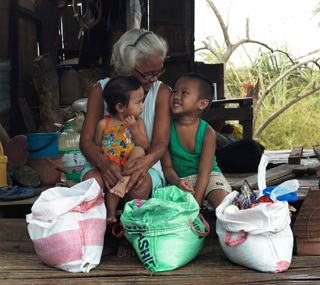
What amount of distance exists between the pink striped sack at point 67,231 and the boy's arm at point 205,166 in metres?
0.71

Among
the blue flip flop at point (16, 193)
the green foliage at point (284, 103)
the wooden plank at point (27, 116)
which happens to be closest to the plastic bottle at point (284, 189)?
the blue flip flop at point (16, 193)

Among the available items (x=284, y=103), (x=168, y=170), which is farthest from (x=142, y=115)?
(x=284, y=103)

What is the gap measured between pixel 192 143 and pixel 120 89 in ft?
2.08

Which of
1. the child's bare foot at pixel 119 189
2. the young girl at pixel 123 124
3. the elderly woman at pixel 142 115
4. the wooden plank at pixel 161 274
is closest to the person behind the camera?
the wooden plank at pixel 161 274

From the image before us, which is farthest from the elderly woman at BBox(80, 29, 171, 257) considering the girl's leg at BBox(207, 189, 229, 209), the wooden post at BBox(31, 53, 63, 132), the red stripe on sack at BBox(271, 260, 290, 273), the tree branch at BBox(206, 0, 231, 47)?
the tree branch at BBox(206, 0, 231, 47)

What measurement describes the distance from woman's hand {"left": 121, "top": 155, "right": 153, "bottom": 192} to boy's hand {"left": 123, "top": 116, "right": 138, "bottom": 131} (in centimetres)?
23

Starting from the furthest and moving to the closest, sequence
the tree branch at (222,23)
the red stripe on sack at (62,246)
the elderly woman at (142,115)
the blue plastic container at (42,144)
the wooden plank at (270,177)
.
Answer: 1. the tree branch at (222,23)
2. the blue plastic container at (42,144)
3. the wooden plank at (270,177)
4. the elderly woman at (142,115)
5. the red stripe on sack at (62,246)

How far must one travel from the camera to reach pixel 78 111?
482 cm

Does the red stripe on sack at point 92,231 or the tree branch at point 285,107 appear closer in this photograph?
the red stripe on sack at point 92,231

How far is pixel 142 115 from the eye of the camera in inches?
105

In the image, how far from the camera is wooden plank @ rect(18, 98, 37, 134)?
516 centimetres

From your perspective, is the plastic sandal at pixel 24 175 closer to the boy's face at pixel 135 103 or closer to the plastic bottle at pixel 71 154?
the plastic bottle at pixel 71 154

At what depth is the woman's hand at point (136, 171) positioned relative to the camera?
221 cm

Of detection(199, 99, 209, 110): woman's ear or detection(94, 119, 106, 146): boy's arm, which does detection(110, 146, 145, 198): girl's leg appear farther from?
detection(199, 99, 209, 110): woman's ear
